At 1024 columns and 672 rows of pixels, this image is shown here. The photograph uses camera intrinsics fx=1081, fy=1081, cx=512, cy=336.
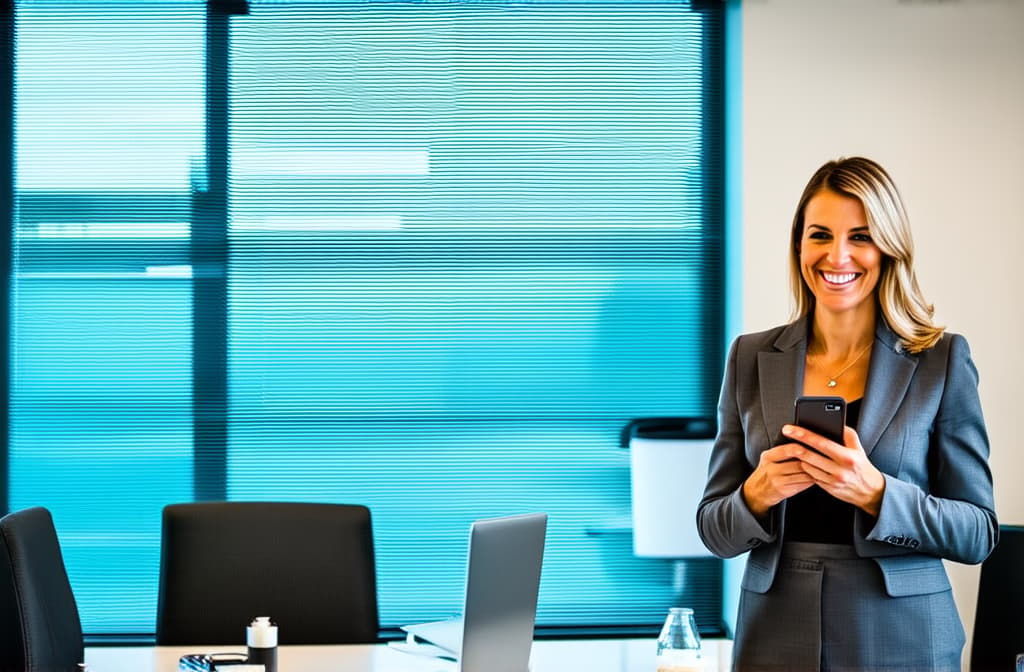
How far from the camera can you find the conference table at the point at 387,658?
237cm

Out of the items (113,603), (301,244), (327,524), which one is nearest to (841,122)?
(301,244)

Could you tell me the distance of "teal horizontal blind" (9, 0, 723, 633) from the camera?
159 inches

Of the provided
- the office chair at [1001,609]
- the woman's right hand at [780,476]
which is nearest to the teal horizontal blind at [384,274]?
the office chair at [1001,609]

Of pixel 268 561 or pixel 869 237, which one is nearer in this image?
pixel 869 237

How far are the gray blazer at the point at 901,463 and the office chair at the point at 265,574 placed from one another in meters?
0.98

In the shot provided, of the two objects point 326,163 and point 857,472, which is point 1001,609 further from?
point 326,163

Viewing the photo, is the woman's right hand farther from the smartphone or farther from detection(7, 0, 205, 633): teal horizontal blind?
detection(7, 0, 205, 633): teal horizontal blind

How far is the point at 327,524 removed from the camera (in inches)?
111

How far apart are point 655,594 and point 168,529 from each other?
2.01 m

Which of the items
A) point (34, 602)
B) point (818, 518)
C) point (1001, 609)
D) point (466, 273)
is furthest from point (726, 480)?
point (466, 273)

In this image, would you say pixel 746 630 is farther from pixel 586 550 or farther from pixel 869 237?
pixel 586 550

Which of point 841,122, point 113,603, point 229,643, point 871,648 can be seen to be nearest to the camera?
point 871,648

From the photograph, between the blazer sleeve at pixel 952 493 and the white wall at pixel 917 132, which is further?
the white wall at pixel 917 132

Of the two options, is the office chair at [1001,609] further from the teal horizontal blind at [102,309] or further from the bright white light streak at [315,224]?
the teal horizontal blind at [102,309]
